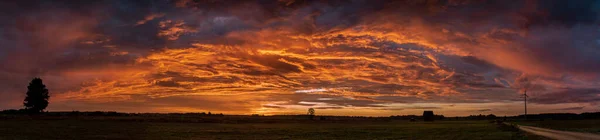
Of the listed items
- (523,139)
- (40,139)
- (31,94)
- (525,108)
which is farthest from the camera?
(525,108)

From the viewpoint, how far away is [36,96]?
12912cm

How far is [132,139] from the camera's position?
44531 mm

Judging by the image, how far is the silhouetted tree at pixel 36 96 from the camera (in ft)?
423

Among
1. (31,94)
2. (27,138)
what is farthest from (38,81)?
(27,138)

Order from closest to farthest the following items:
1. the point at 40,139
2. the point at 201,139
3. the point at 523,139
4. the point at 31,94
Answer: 1. the point at 40,139
2. the point at 523,139
3. the point at 201,139
4. the point at 31,94

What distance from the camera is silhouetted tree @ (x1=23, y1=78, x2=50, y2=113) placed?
5074 inches

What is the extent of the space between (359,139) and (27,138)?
32184mm

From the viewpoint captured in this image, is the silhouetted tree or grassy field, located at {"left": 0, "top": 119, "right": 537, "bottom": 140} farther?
the silhouetted tree

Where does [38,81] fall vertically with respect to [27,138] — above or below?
above

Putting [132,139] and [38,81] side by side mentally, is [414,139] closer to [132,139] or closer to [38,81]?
[132,139]

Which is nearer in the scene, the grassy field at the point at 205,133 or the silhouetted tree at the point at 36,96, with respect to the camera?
the grassy field at the point at 205,133

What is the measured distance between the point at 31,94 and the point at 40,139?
103814 millimetres

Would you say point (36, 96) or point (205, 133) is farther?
point (36, 96)

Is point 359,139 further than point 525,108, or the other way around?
point 525,108
